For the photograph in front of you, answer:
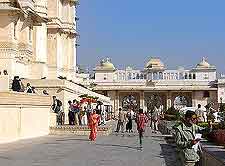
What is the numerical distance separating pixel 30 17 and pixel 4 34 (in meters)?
4.70

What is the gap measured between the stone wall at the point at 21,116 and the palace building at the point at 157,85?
5830cm

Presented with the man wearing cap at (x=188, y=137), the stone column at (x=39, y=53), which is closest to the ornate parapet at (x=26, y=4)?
the stone column at (x=39, y=53)

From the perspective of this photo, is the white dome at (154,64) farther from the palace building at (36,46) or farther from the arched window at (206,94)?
the palace building at (36,46)

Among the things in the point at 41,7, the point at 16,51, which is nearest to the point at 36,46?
the point at 41,7

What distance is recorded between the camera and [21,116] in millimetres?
22344

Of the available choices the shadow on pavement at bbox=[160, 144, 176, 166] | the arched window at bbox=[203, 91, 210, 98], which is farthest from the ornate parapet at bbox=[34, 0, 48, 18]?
the arched window at bbox=[203, 91, 210, 98]

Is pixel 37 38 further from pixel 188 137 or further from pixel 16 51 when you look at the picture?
pixel 188 137

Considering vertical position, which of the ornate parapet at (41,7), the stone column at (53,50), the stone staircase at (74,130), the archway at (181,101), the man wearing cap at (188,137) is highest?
the ornate parapet at (41,7)

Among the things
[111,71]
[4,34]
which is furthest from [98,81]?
[4,34]

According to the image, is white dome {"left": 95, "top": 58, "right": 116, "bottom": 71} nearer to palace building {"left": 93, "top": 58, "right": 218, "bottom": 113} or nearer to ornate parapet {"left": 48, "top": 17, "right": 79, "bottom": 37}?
palace building {"left": 93, "top": 58, "right": 218, "bottom": 113}

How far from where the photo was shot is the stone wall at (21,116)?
21.1 m

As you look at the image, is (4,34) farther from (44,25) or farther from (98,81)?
(98,81)

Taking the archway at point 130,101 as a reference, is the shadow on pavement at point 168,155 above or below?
below

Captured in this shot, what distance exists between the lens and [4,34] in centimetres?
3822
